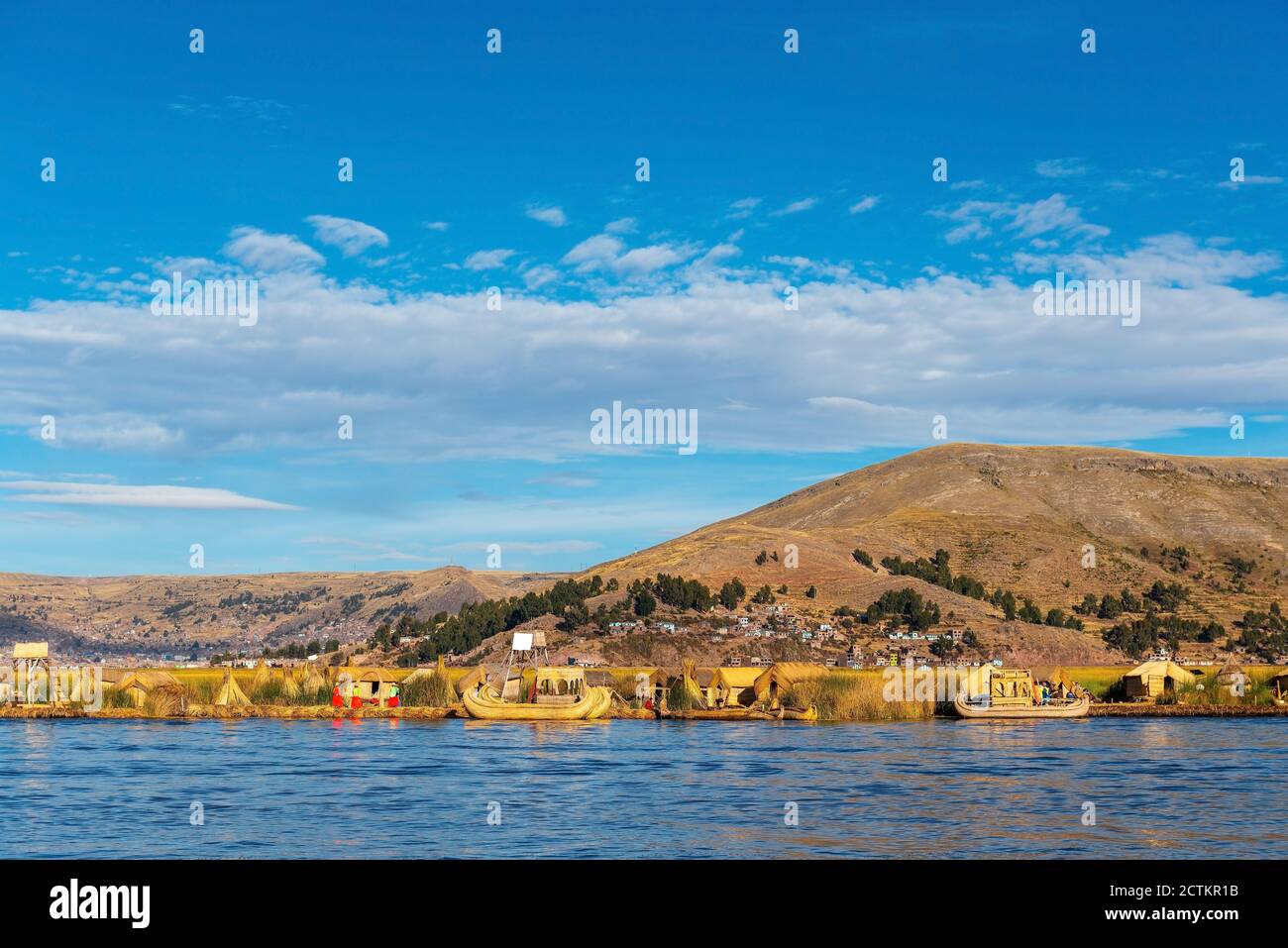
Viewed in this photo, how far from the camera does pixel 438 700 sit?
93.6 meters

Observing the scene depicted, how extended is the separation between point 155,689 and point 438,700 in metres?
20.0

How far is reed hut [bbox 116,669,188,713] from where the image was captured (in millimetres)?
89312

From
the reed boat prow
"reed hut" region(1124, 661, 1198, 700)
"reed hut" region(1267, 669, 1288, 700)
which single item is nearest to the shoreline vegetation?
"reed hut" region(1267, 669, 1288, 700)

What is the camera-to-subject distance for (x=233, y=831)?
35812mm

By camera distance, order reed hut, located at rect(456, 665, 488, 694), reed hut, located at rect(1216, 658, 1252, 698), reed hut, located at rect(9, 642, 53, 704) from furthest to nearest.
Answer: reed hut, located at rect(456, 665, 488, 694), reed hut, located at rect(1216, 658, 1252, 698), reed hut, located at rect(9, 642, 53, 704)

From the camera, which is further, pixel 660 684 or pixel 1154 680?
pixel 1154 680

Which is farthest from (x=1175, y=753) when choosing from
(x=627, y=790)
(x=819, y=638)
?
(x=819, y=638)

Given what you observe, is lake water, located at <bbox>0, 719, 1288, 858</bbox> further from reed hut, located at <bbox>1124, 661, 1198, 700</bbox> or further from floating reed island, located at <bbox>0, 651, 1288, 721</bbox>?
reed hut, located at <bbox>1124, 661, 1198, 700</bbox>

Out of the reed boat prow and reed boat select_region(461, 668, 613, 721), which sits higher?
reed boat select_region(461, 668, 613, 721)

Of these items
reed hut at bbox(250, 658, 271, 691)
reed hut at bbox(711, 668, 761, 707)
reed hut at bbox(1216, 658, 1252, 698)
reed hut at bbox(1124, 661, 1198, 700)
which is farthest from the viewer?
reed hut at bbox(1124, 661, 1198, 700)

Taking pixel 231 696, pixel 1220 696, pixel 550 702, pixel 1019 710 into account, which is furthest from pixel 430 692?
pixel 1220 696

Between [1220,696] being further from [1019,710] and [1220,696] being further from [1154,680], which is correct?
[1019,710]

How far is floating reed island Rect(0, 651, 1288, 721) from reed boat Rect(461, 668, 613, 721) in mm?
85
